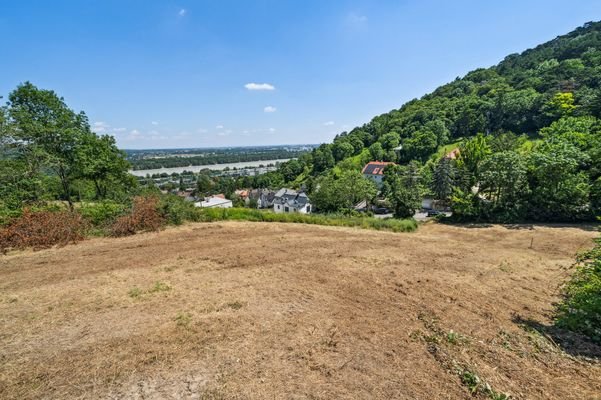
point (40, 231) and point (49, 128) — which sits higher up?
point (49, 128)

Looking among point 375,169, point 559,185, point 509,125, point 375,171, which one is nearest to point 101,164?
point 559,185

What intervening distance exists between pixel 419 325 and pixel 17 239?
12646 millimetres

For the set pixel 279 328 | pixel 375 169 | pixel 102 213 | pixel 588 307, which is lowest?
pixel 279 328

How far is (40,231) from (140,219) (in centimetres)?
308

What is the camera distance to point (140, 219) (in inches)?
436

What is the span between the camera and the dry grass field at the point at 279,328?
3123 mm

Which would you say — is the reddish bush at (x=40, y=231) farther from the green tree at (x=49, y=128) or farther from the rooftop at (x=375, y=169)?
the rooftop at (x=375, y=169)

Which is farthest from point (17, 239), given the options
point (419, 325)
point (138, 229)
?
point (419, 325)

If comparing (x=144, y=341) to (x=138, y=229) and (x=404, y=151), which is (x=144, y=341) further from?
(x=404, y=151)

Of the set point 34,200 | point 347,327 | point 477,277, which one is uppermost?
point 34,200

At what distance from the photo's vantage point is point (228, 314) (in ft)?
15.6

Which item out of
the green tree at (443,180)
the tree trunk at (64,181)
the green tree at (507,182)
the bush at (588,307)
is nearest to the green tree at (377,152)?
the green tree at (443,180)

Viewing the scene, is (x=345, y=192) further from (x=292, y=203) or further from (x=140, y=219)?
(x=140, y=219)

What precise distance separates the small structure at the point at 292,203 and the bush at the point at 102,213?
30.2 metres
